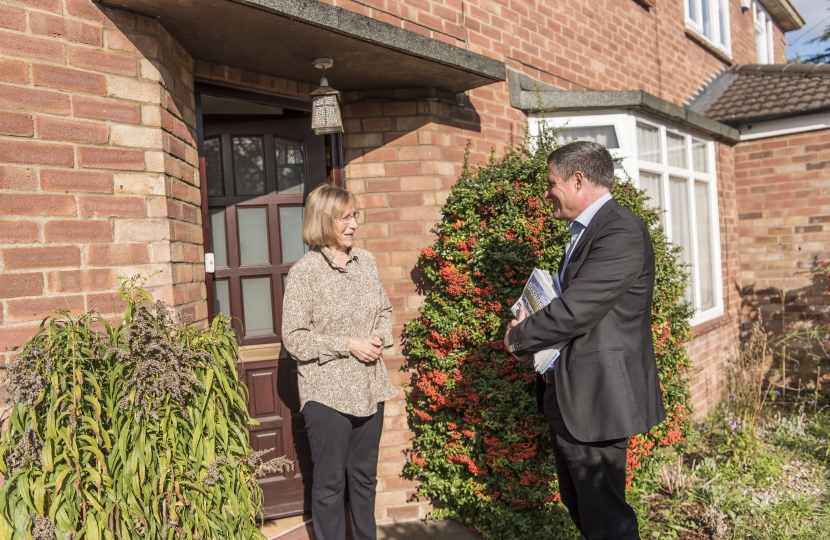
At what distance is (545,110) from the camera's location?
4.86m

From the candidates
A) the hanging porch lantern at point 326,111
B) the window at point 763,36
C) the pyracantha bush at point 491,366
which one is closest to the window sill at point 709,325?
the pyracantha bush at point 491,366

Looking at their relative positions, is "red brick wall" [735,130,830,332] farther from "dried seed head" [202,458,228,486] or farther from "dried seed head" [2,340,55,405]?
"dried seed head" [2,340,55,405]

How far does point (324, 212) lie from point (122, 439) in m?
1.44

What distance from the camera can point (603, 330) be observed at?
2.50 metres

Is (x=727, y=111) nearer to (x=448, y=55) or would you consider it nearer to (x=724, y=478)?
(x=724, y=478)

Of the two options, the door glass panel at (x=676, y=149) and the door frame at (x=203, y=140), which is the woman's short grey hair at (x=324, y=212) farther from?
the door glass panel at (x=676, y=149)

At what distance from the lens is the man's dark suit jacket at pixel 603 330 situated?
7.93ft

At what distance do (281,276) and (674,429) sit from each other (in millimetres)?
2769

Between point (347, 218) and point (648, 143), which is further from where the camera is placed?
point (648, 143)

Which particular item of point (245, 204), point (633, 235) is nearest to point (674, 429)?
point (633, 235)

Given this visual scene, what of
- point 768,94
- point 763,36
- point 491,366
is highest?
point 763,36

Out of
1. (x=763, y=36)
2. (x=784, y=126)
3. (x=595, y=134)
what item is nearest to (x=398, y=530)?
(x=595, y=134)

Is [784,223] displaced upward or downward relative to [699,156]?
downward

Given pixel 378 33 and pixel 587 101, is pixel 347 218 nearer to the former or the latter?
pixel 378 33
